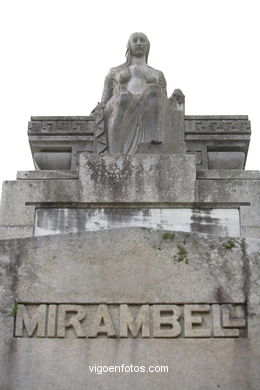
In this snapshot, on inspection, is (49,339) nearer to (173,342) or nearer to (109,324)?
(109,324)

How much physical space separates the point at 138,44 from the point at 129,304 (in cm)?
546

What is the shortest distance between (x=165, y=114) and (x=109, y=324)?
4624 millimetres

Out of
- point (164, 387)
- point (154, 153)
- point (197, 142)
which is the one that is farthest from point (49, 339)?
point (197, 142)

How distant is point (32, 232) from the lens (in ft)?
26.7

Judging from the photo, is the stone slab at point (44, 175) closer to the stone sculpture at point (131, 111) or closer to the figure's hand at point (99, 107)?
the stone sculpture at point (131, 111)

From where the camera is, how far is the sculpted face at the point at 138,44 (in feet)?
32.6

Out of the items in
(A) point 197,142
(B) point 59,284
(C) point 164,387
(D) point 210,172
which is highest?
(A) point 197,142

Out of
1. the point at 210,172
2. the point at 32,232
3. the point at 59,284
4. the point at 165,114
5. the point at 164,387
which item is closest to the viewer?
the point at 164,387

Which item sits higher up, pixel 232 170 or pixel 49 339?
pixel 232 170

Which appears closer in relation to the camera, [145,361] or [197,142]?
[145,361]

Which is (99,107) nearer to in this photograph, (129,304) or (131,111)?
(131,111)

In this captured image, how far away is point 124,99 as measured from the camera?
9211mm

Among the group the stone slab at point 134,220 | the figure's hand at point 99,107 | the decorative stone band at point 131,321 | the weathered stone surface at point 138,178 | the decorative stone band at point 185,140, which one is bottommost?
the decorative stone band at point 131,321

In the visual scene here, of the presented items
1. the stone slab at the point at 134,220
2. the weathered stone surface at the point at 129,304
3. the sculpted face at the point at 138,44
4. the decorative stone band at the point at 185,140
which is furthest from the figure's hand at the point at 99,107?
the weathered stone surface at the point at 129,304
